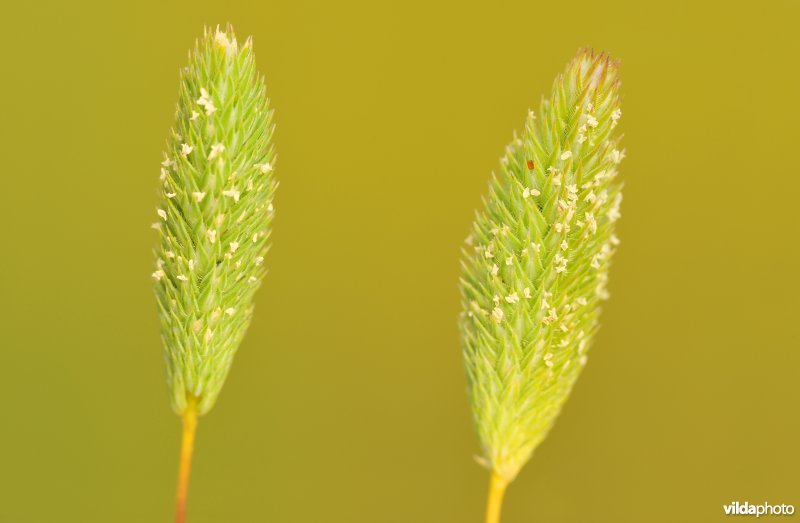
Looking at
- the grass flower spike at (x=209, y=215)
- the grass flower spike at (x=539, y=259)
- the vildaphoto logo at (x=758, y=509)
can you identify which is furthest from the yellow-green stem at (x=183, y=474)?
the vildaphoto logo at (x=758, y=509)

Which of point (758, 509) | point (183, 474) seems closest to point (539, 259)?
point (183, 474)

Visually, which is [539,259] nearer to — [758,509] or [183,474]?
[183,474]

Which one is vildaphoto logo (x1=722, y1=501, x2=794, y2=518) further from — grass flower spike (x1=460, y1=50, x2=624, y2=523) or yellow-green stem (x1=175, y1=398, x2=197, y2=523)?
yellow-green stem (x1=175, y1=398, x2=197, y2=523)

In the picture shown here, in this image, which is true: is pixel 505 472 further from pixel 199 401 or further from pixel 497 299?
pixel 199 401

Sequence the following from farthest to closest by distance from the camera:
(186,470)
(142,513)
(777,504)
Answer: (142,513)
(777,504)
(186,470)

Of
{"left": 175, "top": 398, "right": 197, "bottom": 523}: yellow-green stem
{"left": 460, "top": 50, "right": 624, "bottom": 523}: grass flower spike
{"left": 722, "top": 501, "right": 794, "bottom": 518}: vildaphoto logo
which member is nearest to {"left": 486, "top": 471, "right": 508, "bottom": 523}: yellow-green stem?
{"left": 460, "top": 50, "right": 624, "bottom": 523}: grass flower spike

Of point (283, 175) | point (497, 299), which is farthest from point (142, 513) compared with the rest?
point (497, 299)

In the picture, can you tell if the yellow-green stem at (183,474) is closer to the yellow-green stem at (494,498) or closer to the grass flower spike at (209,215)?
the grass flower spike at (209,215)
